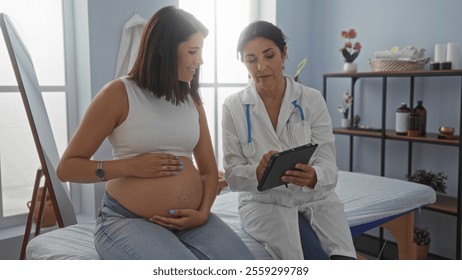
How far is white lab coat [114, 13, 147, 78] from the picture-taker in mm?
2297

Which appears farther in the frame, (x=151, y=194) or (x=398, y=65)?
(x=398, y=65)

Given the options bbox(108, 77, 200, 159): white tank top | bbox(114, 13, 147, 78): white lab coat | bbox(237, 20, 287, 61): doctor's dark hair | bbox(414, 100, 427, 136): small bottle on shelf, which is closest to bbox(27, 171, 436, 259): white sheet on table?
bbox(108, 77, 200, 159): white tank top

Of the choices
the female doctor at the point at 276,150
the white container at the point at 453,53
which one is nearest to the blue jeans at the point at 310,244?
the female doctor at the point at 276,150

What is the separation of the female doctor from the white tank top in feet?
0.77

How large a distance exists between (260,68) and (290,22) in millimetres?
1878

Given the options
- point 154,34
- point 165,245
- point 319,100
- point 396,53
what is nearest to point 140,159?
point 165,245

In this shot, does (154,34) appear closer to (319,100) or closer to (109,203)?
(109,203)

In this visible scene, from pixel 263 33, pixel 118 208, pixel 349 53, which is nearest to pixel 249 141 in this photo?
pixel 263 33

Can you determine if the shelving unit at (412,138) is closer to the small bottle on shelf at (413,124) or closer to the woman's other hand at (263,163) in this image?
the small bottle on shelf at (413,124)

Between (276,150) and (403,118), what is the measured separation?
4.68 ft

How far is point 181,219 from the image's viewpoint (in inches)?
47.2

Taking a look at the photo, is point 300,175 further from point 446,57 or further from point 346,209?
point 446,57

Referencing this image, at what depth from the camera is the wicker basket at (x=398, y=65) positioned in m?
2.47
